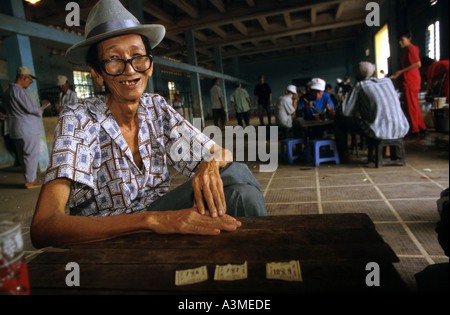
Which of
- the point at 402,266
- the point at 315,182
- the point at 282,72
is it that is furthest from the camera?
the point at 282,72

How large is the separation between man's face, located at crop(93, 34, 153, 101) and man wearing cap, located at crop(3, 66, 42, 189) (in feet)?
15.1

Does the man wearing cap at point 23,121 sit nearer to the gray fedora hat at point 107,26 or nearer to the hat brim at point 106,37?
the hat brim at point 106,37

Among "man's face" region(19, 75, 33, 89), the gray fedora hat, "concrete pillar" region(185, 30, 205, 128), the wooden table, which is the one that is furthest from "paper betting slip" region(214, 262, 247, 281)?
"concrete pillar" region(185, 30, 205, 128)

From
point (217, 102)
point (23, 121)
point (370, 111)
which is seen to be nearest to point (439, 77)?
point (370, 111)

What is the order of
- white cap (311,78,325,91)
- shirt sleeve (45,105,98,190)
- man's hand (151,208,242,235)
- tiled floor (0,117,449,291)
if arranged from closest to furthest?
man's hand (151,208,242,235), shirt sleeve (45,105,98,190), tiled floor (0,117,449,291), white cap (311,78,325,91)

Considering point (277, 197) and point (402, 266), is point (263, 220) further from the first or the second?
point (277, 197)

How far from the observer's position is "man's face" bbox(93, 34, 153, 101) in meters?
1.65

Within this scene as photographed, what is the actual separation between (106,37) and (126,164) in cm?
71

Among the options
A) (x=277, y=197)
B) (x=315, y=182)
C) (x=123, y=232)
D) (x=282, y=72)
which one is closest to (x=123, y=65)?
(x=123, y=232)

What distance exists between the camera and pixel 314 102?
6871mm

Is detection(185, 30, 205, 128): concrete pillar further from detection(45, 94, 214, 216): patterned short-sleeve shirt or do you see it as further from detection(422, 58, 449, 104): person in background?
detection(45, 94, 214, 216): patterned short-sleeve shirt

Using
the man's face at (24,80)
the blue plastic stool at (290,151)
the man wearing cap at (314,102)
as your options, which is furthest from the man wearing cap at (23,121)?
the man wearing cap at (314,102)

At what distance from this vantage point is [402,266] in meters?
1.94
